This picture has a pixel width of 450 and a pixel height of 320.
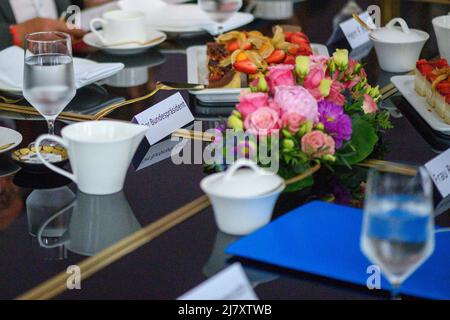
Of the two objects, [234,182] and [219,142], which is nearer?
[234,182]

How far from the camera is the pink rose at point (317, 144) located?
126 cm

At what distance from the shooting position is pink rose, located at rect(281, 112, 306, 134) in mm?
1257

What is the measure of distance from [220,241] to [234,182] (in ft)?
0.26

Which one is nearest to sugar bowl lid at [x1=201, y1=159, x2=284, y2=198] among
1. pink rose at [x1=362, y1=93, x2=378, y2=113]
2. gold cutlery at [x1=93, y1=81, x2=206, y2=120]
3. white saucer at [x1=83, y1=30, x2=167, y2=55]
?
pink rose at [x1=362, y1=93, x2=378, y2=113]

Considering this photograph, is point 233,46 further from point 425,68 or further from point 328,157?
point 328,157

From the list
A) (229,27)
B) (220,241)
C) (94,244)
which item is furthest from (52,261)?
(229,27)

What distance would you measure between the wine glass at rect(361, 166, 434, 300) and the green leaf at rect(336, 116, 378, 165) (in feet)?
1.55

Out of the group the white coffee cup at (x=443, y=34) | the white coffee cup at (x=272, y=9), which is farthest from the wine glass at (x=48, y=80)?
the white coffee cup at (x=272, y=9)

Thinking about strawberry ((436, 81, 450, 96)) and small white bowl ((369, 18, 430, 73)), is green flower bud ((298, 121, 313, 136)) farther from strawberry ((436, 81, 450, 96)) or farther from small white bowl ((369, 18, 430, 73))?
small white bowl ((369, 18, 430, 73))

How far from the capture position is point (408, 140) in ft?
4.92

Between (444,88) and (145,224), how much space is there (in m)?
0.66

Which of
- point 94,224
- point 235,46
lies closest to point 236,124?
point 94,224
